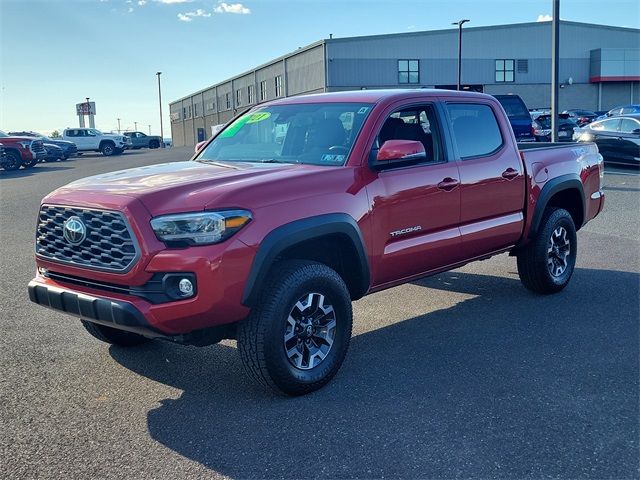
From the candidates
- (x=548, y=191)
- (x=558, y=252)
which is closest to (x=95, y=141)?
(x=558, y=252)

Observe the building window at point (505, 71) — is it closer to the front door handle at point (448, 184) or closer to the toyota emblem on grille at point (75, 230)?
the front door handle at point (448, 184)

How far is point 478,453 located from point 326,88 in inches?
2064

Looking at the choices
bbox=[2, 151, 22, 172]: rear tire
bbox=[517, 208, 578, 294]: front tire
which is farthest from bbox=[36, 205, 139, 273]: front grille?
bbox=[2, 151, 22, 172]: rear tire

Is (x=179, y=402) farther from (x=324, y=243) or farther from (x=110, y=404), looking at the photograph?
(x=324, y=243)

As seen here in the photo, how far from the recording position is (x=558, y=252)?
679 cm

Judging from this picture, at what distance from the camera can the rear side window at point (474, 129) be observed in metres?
5.66

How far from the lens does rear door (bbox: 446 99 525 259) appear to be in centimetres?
557

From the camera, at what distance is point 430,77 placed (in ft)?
186

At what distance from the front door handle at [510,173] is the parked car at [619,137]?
44.5ft

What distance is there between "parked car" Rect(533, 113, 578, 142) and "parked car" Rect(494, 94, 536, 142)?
0.29 meters

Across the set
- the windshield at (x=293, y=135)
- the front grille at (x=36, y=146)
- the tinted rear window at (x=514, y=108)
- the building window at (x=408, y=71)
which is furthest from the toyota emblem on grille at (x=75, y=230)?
the building window at (x=408, y=71)

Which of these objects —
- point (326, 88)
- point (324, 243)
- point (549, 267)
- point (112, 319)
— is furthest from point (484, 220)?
point (326, 88)

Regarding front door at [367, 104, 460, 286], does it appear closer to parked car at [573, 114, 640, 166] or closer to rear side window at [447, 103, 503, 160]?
rear side window at [447, 103, 503, 160]

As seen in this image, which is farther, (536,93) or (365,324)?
(536,93)
